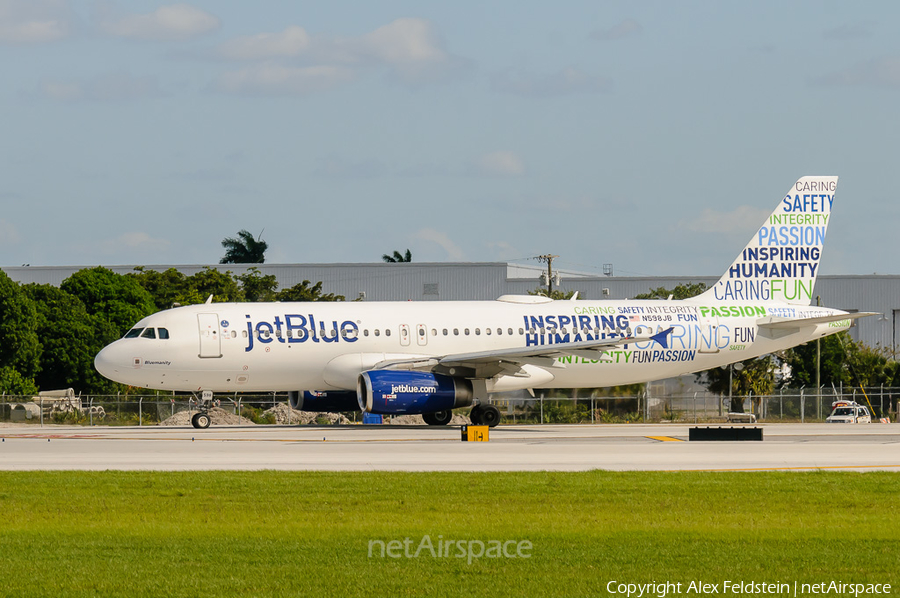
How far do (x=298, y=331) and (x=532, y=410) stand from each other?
513 inches

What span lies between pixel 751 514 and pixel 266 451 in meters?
14.2

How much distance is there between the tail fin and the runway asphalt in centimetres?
703

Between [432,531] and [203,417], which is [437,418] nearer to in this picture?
[203,417]

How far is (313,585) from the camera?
409 inches

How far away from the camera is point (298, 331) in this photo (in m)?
37.7

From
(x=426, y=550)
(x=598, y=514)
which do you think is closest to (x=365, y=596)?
(x=426, y=550)

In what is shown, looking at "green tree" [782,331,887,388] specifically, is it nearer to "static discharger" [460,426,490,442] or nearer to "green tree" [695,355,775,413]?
"green tree" [695,355,775,413]

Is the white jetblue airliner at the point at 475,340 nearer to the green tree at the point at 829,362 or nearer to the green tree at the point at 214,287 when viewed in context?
the green tree at the point at 829,362

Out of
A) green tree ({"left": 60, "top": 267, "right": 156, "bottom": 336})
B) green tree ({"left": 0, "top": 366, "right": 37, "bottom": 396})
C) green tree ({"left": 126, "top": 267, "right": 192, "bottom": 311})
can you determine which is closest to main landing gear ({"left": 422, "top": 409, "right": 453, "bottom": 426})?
green tree ({"left": 0, "top": 366, "right": 37, "bottom": 396})

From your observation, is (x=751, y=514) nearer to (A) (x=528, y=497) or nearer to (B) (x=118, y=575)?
(A) (x=528, y=497)

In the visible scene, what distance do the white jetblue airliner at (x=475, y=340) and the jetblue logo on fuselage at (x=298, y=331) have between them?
41 millimetres

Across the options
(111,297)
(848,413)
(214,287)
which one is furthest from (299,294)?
(848,413)

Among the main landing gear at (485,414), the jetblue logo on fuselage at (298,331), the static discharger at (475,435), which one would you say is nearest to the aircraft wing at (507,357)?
the main landing gear at (485,414)

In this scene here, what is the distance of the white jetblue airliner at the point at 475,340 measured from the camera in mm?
36781
